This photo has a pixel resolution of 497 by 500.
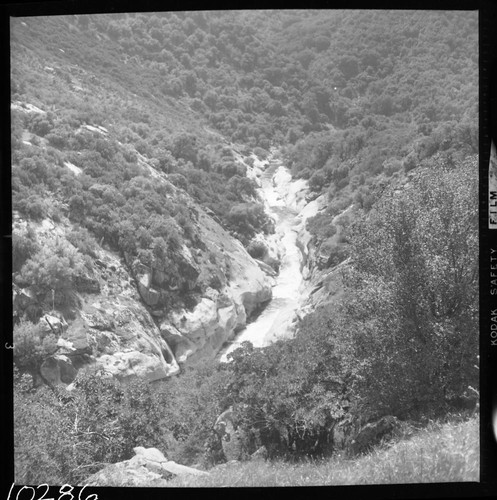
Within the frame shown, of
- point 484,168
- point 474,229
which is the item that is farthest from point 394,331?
point 484,168

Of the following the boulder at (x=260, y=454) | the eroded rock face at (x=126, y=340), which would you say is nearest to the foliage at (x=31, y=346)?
the eroded rock face at (x=126, y=340)

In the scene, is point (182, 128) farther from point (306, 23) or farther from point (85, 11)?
point (85, 11)

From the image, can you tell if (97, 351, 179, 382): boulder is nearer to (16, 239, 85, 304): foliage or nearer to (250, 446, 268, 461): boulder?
(16, 239, 85, 304): foliage

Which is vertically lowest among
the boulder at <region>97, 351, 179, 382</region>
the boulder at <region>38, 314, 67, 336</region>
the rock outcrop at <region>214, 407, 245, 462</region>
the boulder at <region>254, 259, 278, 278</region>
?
the rock outcrop at <region>214, 407, 245, 462</region>

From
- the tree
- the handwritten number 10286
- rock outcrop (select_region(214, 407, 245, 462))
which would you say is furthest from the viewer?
rock outcrop (select_region(214, 407, 245, 462))

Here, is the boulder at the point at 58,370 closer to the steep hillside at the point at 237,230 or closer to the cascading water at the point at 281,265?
the steep hillside at the point at 237,230

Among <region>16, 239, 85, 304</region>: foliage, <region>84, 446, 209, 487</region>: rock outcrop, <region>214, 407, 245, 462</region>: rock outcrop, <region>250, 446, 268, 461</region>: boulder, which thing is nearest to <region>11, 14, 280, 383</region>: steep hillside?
<region>16, 239, 85, 304</region>: foliage
